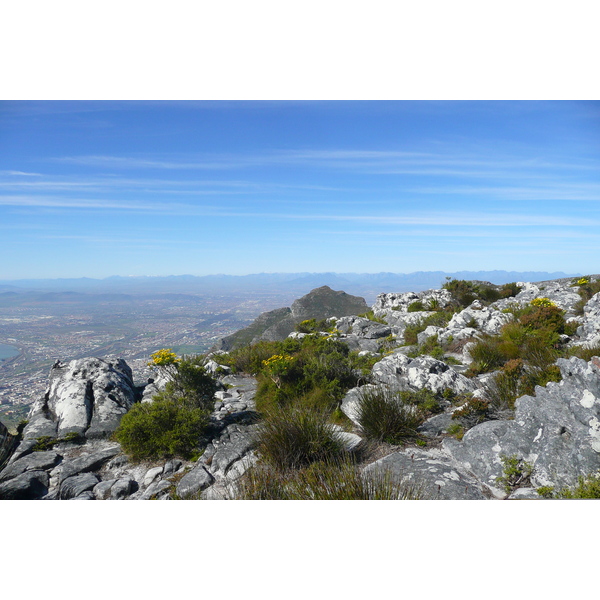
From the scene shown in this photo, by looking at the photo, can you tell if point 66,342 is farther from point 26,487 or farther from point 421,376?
point 421,376

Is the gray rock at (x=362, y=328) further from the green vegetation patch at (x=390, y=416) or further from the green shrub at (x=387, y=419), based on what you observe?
the green shrub at (x=387, y=419)

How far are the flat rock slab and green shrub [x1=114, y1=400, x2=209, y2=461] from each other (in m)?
3.26

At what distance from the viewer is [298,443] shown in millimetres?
4562

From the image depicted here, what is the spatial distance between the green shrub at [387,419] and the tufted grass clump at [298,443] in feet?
2.17

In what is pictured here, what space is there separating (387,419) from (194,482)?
10.0 ft

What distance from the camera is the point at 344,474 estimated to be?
3.38m

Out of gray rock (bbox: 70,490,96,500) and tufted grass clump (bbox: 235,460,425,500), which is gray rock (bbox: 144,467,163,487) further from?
tufted grass clump (bbox: 235,460,425,500)

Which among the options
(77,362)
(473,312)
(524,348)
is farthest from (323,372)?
(473,312)

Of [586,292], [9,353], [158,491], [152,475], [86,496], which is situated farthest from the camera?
[9,353]

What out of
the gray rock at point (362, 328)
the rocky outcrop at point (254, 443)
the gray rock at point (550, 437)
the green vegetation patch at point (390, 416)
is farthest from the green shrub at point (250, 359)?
the gray rock at point (550, 437)

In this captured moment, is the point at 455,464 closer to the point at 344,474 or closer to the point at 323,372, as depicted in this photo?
the point at 344,474

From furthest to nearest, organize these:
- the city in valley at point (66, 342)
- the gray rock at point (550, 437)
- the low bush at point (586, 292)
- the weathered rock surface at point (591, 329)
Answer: the city in valley at point (66, 342) < the low bush at point (586, 292) < the weathered rock surface at point (591, 329) < the gray rock at point (550, 437)

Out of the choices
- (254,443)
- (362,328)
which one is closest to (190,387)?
(254,443)

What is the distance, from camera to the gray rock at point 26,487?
473 centimetres
